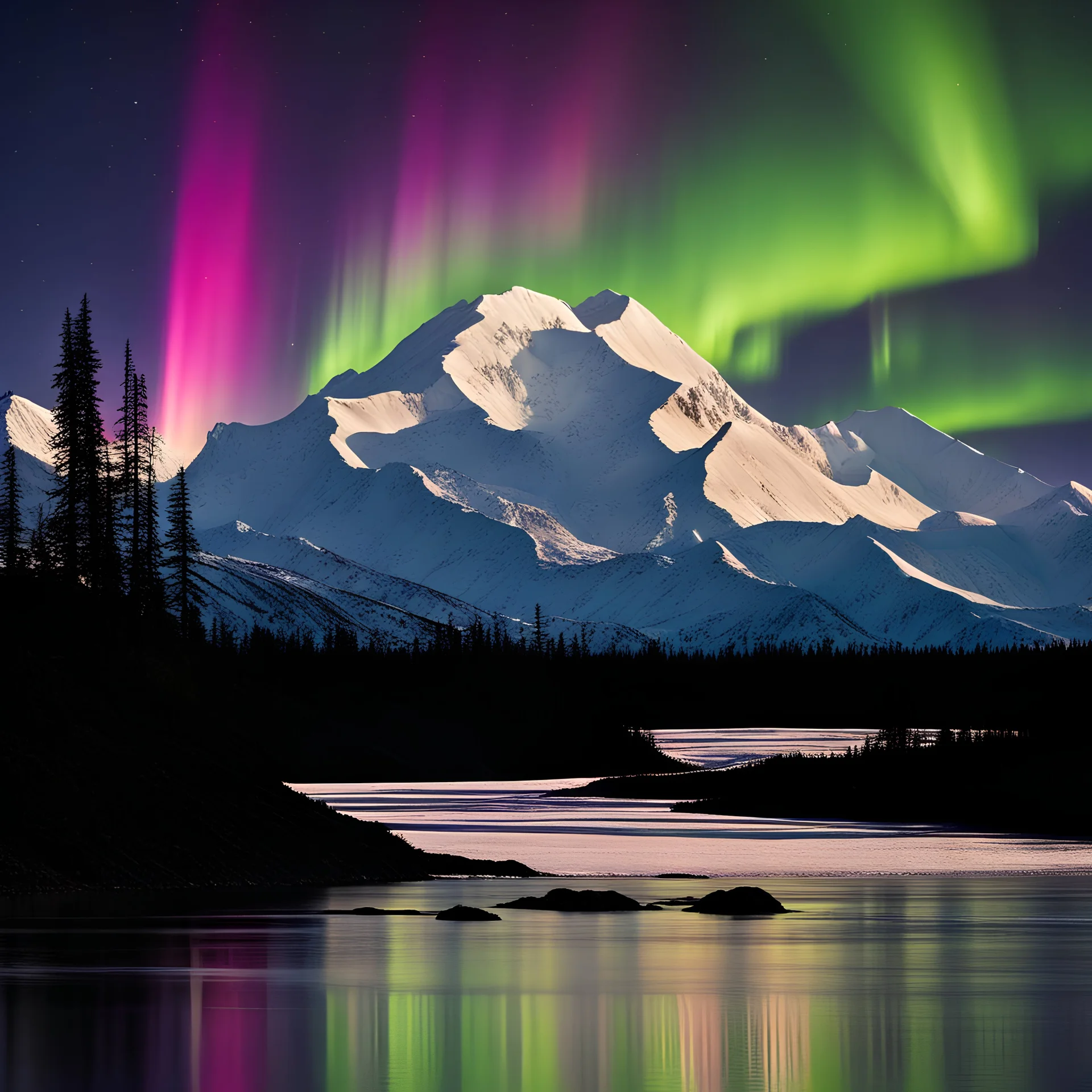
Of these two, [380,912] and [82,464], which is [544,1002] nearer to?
[380,912]

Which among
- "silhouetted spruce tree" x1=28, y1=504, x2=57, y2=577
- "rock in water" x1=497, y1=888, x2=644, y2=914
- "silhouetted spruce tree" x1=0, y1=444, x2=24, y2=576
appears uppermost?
"silhouetted spruce tree" x1=0, y1=444, x2=24, y2=576

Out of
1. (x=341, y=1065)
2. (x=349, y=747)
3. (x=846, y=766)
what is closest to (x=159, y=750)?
(x=341, y=1065)

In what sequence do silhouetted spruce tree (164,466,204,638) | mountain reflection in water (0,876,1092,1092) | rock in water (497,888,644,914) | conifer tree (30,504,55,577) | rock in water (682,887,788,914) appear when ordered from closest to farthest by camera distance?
1. mountain reflection in water (0,876,1092,1092)
2. rock in water (682,887,788,914)
3. rock in water (497,888,644,914)
4. conifer tree (30,504,55,577)
5. silhouetted spruce tree (164,466,204,638)

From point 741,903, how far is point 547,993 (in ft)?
66.6

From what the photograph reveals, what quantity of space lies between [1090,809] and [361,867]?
65.9m

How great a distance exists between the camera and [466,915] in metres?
51.8

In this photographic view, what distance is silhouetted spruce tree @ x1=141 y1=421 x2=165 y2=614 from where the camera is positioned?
5015 inches

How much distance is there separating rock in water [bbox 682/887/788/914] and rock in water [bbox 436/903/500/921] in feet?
23.3

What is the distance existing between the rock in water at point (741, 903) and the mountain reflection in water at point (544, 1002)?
90cm

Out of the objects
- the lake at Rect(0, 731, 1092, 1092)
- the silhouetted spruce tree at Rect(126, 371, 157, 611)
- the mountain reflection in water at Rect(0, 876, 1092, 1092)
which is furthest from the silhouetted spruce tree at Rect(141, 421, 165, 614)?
the mountain reflection in water at Rect(0, 876, 1092, 1092)

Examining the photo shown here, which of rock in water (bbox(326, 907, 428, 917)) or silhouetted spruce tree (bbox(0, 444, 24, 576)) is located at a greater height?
silhouetted spruce tree (bbox(0, 444, 24, 576))

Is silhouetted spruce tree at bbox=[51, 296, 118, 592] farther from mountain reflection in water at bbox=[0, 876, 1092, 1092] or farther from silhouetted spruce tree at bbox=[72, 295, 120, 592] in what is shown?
mountain reflection in water at bbox=[0, 876, 1092, 1092]

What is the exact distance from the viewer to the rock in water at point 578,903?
56.1 m

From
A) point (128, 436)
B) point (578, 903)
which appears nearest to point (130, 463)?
point (128, 436)
